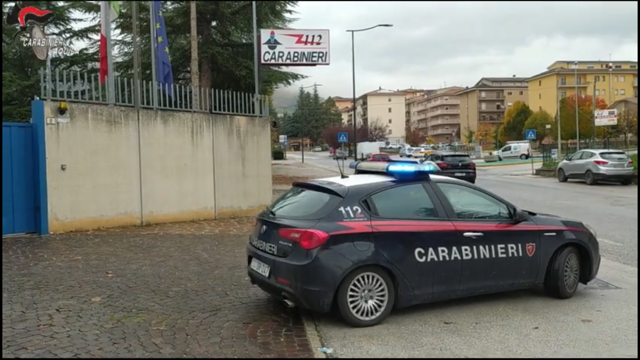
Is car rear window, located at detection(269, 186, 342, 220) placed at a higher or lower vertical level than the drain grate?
higher

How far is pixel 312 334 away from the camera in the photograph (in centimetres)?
452

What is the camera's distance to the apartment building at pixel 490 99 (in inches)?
4660

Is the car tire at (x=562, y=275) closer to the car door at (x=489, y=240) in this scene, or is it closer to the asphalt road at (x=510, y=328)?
the asphalt road at (x=510, y=328)

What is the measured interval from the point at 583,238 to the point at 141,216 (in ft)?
27.1

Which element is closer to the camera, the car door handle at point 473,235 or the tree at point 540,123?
the car door handle at point 473,235

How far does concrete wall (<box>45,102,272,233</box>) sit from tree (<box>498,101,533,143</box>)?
251 feet

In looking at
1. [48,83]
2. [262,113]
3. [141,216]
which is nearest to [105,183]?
[141,216]

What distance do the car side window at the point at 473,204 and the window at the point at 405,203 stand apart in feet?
0.82

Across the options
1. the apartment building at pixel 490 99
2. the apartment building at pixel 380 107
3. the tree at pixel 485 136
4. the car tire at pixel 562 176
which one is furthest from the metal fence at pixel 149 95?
the apartment building at pixel 490 99

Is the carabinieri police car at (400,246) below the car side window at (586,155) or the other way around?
below

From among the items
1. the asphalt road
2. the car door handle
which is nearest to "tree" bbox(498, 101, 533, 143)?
the asphalt road

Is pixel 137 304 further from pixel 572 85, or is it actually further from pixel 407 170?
pixel 572 85

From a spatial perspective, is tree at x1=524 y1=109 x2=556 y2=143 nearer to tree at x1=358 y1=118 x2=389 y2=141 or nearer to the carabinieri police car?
tree at x1=358 y1=118 x2=389 y2=141

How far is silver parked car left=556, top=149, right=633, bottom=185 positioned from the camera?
69.6 ft
